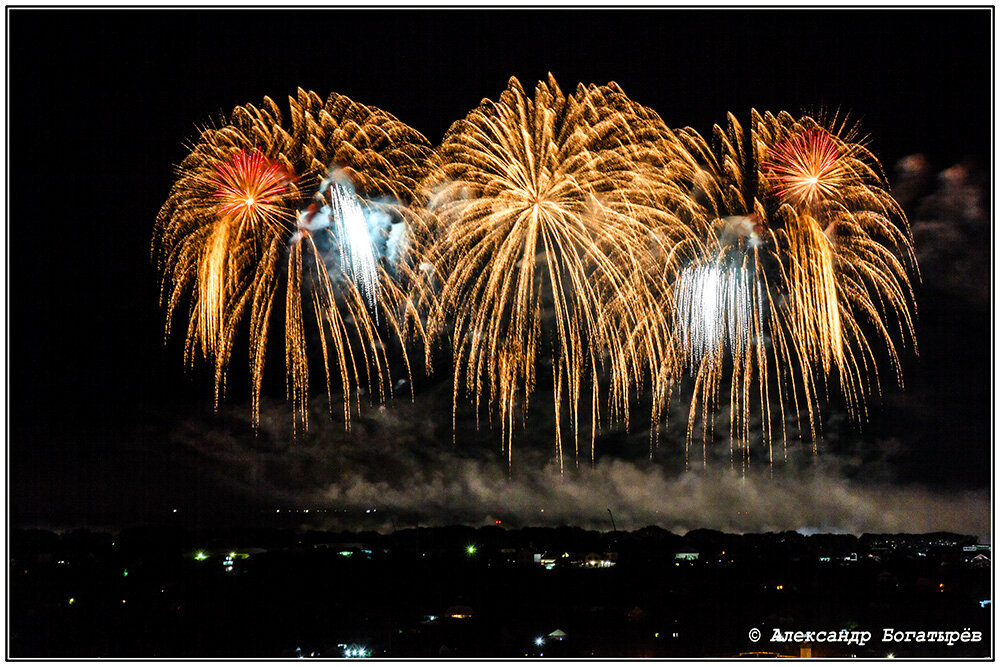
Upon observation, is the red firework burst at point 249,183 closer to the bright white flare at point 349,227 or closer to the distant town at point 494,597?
the bright white flare at point 349,227

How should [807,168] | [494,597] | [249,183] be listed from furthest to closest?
[494,597], [249,183], [807,168]

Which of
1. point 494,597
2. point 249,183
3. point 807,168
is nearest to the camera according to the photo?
point 807,168

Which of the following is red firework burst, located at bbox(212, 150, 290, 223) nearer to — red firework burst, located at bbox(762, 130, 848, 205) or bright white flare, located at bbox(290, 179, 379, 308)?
bright white flare, located at bbox(290, 179, 379, 308)

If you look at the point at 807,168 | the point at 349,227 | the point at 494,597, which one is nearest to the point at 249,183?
the point at 349,227

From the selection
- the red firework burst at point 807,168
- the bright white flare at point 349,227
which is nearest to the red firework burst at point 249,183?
the bright white flare at point 349,227

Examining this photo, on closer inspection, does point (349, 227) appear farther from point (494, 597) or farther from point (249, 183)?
point (494, 597)
